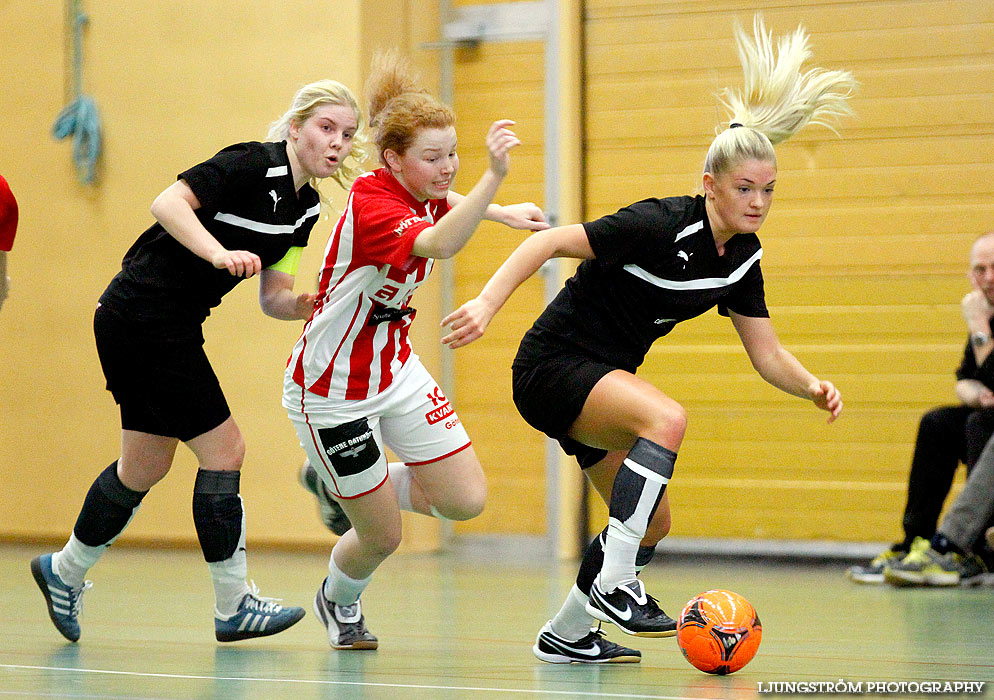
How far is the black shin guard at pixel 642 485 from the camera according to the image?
314cm

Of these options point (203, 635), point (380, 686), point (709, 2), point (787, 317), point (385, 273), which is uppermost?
point (709, 2)

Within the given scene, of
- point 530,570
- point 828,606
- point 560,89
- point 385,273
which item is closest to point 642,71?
point 560,89

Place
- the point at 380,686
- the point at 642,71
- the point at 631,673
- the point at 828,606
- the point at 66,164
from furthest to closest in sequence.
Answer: the point at 66,164
the point at 642,71
the point at 828,606
the point at 631,673
the point at 380,686

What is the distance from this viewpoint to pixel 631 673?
10.8 feet

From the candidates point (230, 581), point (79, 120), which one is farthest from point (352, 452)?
point (79, 120)

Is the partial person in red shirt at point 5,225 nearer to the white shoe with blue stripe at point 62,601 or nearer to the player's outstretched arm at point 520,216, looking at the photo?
the white shoe with blue stripe at point 62,601

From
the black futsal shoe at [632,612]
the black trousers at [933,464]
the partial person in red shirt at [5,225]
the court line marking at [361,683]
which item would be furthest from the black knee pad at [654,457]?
the black trousers at [933,464]

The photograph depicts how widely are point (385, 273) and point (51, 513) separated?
15.5 ft

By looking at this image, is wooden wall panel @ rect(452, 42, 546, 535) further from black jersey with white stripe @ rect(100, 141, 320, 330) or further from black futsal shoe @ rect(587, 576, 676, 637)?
black futsal shoe @ rect(587, 576, 676, 637)

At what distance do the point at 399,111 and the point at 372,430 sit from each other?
2.94 feet

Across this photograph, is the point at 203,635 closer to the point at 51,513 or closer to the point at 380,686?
the point at 380,686

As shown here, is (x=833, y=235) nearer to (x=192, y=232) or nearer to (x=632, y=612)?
(x=632, y=612)

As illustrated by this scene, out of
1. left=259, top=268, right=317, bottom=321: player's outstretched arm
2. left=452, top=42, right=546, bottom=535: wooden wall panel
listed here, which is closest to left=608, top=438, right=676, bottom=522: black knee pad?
left=259, top=268, right=317, bottom=321: player's outstretched arm

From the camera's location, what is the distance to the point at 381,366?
3562 mm
